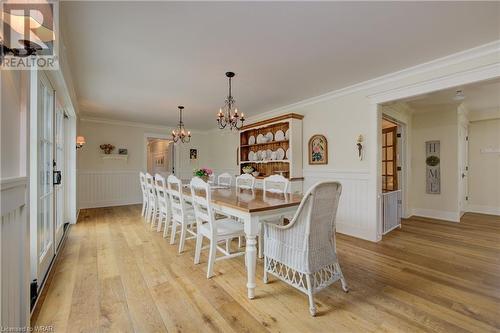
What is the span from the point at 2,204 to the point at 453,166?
620 centimetres

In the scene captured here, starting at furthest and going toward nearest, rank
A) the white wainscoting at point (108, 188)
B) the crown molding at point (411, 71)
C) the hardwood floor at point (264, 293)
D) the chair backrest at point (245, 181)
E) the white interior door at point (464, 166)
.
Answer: the white wainscoting at point (108, 188) < the white interior door at point (464, 166) < the chair backrest at point (245, 181) < the crown molding at point (411, 71) < the hardwood floor at point (264, 293)

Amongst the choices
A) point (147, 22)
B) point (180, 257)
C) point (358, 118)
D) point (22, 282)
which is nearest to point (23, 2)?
point (147, 22)

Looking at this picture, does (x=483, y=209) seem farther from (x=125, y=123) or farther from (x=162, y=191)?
(x=125, y=123)

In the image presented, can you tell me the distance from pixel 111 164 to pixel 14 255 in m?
5.38

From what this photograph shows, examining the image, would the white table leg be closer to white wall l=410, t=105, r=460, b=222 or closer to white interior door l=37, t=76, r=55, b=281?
white interior door l=37, t=76, r=55, b=281

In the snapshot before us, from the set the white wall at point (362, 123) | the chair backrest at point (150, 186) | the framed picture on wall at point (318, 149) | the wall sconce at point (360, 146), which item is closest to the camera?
the white wall at point (362, 123)

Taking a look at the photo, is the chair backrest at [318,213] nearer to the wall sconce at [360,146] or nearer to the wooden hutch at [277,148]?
the wall sconce at [360,146]

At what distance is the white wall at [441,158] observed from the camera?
4430 mm

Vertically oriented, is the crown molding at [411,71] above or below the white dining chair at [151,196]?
above

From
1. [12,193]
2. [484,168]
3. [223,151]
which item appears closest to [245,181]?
[12,193]

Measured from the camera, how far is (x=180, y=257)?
268 cm

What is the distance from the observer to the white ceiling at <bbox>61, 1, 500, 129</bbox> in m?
1.75

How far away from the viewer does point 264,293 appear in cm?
193

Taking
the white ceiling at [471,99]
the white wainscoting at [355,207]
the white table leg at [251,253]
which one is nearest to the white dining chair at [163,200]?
the white table leg at [251,253]
